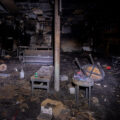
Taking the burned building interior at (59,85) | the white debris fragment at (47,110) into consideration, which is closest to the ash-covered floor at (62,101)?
the burned building interior at (59,85)

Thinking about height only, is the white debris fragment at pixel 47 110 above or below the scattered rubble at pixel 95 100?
above

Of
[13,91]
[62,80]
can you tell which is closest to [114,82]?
[62,80]

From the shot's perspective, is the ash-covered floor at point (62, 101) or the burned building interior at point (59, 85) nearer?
the ash-covered floor at point (62, 101)

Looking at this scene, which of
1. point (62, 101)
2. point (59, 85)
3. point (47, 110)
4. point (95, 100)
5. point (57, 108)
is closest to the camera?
point (47, 110)

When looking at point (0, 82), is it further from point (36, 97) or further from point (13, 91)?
point (36, 97)

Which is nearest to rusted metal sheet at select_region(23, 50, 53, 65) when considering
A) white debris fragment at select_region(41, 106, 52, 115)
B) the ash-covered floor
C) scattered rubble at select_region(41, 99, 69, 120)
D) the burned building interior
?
the burned building interior

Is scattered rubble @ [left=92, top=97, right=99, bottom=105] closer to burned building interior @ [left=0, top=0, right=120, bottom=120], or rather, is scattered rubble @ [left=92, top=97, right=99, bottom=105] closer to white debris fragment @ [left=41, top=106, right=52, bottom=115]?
burned building interior @ [left=0, top=0, right=120, bottom=120]

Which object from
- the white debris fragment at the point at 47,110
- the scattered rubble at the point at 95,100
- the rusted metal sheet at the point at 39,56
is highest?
the rusted metal sheet at the point at 39,56

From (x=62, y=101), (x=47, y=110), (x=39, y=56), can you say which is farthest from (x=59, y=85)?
(x=39, y=56)

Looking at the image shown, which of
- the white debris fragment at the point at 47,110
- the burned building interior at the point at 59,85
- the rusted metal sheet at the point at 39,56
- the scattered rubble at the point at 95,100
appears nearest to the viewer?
the white debris fragment at the point at 47,110

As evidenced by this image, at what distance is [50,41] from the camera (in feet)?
55.9

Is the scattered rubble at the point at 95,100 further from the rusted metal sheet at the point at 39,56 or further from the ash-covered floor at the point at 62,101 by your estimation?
the rusted metal sheet at the point at 39,56

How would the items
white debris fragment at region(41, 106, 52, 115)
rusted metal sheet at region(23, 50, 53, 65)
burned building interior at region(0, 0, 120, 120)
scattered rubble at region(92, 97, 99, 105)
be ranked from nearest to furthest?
white debris fragment at region(41, 106, 52, 115)
burned building interior at region(0, 0, 120, 120)
scattered rubble at region(92, 97, 99, 105)
rusted metal sheet at region(23, 50, 53, 65)

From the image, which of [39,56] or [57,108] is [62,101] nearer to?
[57,108]
